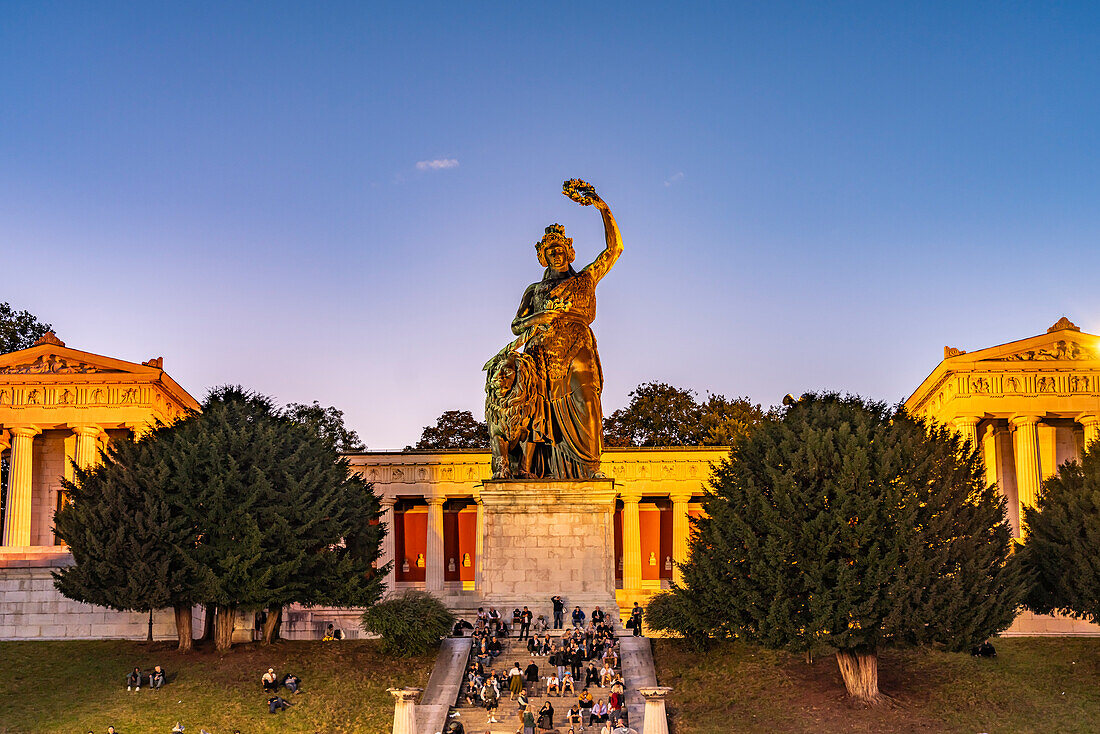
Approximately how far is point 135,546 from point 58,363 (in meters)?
37.3

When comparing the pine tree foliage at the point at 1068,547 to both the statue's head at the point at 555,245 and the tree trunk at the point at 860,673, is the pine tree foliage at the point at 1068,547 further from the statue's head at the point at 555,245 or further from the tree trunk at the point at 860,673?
the statue's head at the point at 555,245

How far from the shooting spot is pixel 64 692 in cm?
3622

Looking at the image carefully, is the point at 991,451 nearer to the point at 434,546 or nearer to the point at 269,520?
the point at 434,546

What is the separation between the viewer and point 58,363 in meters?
71.9

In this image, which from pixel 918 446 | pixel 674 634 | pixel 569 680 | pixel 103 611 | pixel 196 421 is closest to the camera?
pixel 569 680

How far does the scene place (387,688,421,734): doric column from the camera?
29391mm

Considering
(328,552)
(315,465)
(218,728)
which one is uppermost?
(315,465)

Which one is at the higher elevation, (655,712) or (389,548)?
(389,548)

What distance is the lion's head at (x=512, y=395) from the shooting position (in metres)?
40.3

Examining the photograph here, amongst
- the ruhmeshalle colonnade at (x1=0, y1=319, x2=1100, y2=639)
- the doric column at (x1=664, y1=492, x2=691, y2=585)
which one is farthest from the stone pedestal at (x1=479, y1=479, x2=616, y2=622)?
the doric column at (x1=664, y1=492, x2=691, y2=585)

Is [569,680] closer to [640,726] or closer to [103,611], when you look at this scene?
[640,726]

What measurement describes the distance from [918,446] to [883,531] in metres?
3.25

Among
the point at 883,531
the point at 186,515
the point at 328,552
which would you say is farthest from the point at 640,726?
the point at 186,515

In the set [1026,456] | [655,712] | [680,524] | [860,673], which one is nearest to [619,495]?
[680,524]
